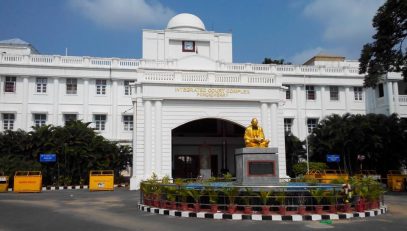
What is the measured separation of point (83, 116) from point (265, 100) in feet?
58.6

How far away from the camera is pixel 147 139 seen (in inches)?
973

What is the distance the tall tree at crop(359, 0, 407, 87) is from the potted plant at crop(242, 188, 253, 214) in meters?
14.6

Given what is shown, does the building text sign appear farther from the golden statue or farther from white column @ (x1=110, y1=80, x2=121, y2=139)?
white column @ (x1=110, y1=80, x2=121, y2=139)

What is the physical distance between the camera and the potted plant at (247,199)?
1224 cm

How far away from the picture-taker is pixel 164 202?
13742 millimetres

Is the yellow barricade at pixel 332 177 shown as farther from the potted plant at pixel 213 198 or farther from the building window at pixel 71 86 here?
the building window at pixel 71 86

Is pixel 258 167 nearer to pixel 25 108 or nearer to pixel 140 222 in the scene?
pixel 140 222

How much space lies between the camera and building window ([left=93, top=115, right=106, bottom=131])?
37.1m

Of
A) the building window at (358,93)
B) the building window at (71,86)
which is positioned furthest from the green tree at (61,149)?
the building window at (358,93)

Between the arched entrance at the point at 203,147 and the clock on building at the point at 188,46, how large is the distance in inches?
350

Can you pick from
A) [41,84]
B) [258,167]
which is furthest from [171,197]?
[41,84]

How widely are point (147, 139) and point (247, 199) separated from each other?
523 inches

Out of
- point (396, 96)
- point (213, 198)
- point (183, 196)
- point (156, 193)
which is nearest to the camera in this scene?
point (213, 198)

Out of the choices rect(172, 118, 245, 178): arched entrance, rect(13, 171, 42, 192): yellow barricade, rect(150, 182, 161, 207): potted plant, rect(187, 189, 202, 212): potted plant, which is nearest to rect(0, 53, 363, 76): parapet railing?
rect(172, 118, 245, 178): arched entrance
